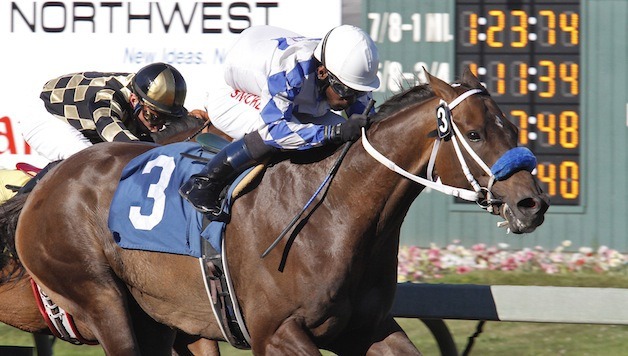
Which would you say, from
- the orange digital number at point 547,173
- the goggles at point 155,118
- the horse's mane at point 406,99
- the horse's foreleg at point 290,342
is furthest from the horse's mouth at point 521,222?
the orange digital number at point 547,173

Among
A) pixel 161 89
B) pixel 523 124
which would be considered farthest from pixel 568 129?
pixel 161 89

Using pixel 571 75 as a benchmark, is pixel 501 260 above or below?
below

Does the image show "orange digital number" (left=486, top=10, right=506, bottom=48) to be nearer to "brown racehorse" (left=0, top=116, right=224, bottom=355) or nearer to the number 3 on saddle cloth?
the number 3 on saddle cloth

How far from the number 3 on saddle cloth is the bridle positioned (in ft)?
2.39

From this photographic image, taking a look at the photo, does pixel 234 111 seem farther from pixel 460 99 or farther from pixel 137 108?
pixel 460 99

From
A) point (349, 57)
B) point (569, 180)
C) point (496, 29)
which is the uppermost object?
point (349, 57)

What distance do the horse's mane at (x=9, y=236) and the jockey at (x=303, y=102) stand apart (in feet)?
3.58

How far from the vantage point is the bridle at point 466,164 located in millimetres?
3611

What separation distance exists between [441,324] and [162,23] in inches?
170

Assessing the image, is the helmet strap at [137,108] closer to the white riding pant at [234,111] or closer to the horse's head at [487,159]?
the white riding pant at [234,111]

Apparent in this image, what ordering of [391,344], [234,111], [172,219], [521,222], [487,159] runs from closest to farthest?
[521,222] → [487,159] → [391,344] → [172,219] → [234,111]

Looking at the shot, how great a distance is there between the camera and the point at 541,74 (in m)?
8.49

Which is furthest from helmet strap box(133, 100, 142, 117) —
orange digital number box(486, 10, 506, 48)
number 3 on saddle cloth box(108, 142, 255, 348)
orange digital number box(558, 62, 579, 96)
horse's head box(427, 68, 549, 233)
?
orange digital number box(558, 62, 579, 96)

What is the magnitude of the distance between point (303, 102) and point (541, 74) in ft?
15.3
